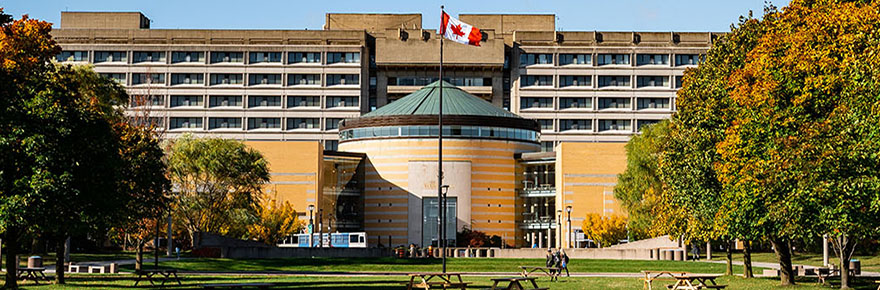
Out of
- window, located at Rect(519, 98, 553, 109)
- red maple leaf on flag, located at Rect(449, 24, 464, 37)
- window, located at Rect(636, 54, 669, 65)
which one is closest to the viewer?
red maple leaf on flag, located at Rect(449, 24, 464, 37)

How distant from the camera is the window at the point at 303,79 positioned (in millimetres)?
128750

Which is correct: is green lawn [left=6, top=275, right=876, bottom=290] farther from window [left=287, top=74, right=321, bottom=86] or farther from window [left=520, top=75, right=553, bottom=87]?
window [left=520, top=75, right=553, bottom=87]

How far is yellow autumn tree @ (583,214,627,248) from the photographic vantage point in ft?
281

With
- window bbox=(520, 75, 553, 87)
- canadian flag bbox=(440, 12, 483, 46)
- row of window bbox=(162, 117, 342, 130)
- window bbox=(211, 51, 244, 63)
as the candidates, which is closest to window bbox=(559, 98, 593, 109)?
window bbox=(520, 75, 553, 87)

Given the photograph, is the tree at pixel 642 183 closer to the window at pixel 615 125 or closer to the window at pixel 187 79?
the window at pixel 615 125

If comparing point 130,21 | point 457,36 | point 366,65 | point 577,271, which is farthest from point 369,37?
point 577,271

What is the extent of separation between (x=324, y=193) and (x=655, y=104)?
5323cm

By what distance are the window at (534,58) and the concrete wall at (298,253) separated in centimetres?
6312

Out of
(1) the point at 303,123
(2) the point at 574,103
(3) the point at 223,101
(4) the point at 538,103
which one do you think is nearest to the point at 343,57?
(1) the point at 303,123

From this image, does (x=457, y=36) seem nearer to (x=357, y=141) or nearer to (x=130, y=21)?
(x=357, y=141)

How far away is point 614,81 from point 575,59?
584 cm

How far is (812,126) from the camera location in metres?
30.0

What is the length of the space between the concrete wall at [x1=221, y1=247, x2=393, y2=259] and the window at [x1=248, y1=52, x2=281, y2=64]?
2499 inches

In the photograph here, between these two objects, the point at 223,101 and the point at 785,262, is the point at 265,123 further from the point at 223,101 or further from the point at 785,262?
the point at 785,262
